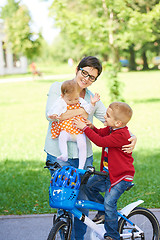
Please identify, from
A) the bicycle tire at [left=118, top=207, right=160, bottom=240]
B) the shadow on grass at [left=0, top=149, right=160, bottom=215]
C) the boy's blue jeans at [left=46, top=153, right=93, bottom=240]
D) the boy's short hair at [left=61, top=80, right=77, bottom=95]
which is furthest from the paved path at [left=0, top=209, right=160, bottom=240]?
the boy's short hair at [left=61, top=80, right=77, bottom=95]

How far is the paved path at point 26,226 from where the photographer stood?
462cm

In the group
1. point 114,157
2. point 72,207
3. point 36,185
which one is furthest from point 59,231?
point 36,185

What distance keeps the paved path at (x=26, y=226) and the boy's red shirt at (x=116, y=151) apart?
1.39m

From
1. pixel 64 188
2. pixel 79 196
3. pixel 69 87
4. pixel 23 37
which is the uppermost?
pixel 23 37

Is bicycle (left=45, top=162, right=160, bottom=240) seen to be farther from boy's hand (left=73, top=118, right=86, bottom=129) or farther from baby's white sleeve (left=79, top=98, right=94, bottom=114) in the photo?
baby's white sleeve (left=79, top=98, right=94, bottom=114)

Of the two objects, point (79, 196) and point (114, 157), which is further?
point (79, 196)

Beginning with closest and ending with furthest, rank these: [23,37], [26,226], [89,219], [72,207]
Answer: [72,207], [89,219], [26,226], [23,37]

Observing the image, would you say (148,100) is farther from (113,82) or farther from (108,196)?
(108,196)

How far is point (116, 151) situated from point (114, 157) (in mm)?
55

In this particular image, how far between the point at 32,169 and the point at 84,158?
4.29 meters

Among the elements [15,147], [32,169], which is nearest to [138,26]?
[15,147]

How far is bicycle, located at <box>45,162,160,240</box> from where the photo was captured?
3.16 m

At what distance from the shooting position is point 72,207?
3172 mm

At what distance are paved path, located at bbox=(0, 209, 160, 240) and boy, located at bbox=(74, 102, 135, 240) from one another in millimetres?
1131
